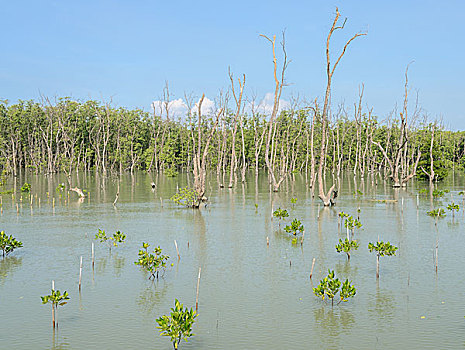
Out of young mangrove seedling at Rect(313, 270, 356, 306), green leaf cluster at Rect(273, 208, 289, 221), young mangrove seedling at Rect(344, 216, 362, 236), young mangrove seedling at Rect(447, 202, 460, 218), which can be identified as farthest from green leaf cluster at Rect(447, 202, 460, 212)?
young mangrove seedling at Rect(313, 270, 356, 306)

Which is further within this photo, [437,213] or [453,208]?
[453,208]

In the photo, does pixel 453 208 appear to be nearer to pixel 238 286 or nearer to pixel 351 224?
pixel 351 224

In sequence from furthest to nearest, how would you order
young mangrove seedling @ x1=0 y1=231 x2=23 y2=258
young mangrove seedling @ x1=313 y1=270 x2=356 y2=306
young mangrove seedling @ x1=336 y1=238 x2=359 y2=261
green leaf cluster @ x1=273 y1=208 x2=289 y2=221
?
green leaf cluster @ x1=273 y1=208 x2=289 y2=221, young mangrove seedling @ x1=0 y1=231 x2=23 y2=258, young mangrove seedling @ x1=336 y1=238 x2=359 y2=261, young mangrove seedling @ x1=313 y1=270 x2=356 y2=306

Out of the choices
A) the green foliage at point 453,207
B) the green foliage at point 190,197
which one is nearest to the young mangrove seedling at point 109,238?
the green foliage at point 190,197

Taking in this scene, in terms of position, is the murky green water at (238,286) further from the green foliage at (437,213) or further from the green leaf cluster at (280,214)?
the green foliage at (437,213)

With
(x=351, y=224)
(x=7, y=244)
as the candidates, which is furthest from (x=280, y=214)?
(x=7, y=244)

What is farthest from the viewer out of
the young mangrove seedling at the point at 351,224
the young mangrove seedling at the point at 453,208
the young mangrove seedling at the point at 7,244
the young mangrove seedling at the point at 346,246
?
the young mangrove seedling at the point at 453,208

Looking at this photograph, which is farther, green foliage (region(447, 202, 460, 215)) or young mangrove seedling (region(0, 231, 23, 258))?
green foliage (region(447, 202, 460, 215))

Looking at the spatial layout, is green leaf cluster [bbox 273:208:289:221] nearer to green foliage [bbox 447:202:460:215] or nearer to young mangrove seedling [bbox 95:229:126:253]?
young mangrove seedling [bbox 95:229:126:253]

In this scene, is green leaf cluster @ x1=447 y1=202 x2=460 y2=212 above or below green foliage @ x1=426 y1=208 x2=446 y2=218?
above

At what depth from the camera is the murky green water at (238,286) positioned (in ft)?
30.9

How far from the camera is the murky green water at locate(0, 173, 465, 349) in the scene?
942 cm

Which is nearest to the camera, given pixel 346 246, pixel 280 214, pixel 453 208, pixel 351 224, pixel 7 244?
pixel 346 246

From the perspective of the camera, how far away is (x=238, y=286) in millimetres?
12555
